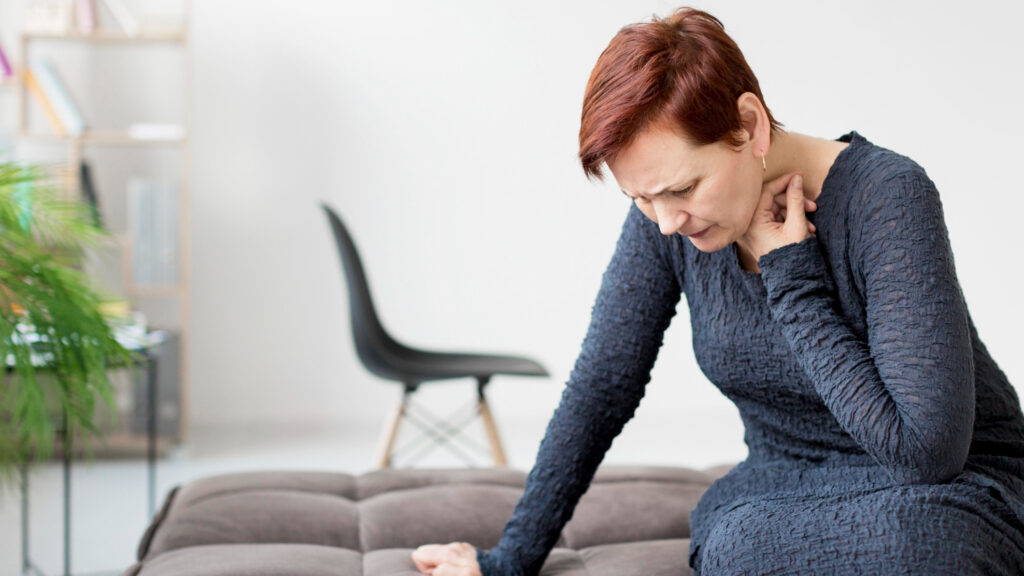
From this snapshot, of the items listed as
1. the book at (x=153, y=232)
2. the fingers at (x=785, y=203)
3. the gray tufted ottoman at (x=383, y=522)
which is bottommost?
the gray tufted ottoman at (x=383, y=522)

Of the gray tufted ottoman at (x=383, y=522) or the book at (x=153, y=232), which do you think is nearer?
the gray tufted ottoman at (x=383, y=522)

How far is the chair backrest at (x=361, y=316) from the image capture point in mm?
3102

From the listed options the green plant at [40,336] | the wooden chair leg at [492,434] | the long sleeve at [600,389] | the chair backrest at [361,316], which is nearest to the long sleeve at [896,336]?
the long sleeve at [600,389]

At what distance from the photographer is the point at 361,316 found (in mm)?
3133

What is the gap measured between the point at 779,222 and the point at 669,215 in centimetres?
18

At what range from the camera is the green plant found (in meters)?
1.62

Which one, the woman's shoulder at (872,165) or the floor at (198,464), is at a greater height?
the woman's shoulder at (872,165)

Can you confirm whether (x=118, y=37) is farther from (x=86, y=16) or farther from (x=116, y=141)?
(x=116, y=141)

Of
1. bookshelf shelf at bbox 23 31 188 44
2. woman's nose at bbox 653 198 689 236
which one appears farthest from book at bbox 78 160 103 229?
woman's nose at bbox 653 198 689 236

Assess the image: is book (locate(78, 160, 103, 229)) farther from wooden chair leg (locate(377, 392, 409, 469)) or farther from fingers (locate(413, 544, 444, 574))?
fingers (locate(413, 544, 444, 574))

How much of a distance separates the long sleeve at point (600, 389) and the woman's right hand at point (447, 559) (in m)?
0.02

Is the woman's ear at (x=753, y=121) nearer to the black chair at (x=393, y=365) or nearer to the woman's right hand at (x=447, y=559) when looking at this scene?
the woman's right hand at (x=447, y=559)

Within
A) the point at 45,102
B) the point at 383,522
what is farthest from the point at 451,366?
the point at 45,102

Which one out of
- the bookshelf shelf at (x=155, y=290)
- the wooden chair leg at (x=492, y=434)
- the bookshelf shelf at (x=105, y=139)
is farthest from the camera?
the bookshelf shelf at (x=155, y=290)
